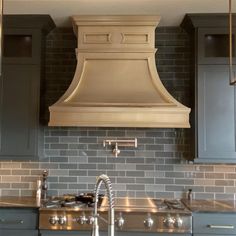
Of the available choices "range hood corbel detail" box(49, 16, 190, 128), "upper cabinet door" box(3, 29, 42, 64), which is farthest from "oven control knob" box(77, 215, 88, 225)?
"upper cabinet door" box(3, 29, 42, 64)

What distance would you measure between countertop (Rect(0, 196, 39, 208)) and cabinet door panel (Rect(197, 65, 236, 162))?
162 cm

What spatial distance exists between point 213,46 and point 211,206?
1.60 metres

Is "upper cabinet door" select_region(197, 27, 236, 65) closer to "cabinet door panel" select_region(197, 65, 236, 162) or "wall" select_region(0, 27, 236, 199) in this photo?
"cabinet door panel" select_region(197, 65, 236, 162)

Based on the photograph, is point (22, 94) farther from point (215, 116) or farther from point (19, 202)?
point (215, 116)

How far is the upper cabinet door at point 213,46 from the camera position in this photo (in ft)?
11.1

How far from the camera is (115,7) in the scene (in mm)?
3303

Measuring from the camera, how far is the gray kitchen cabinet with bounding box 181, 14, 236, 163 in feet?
10.9

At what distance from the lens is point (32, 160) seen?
11.3 ft

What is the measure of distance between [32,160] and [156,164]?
4.17 ft

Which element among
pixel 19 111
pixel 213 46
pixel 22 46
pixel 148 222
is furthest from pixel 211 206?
pixel 22 46

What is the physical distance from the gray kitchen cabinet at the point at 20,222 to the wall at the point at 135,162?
62 centimetres

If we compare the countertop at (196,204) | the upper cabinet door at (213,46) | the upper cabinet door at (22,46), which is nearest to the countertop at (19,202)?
the countertop at (196,204)

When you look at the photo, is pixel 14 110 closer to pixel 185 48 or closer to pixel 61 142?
pixel 61 142

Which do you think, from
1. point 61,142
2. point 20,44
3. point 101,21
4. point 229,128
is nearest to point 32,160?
A: point 61,142
